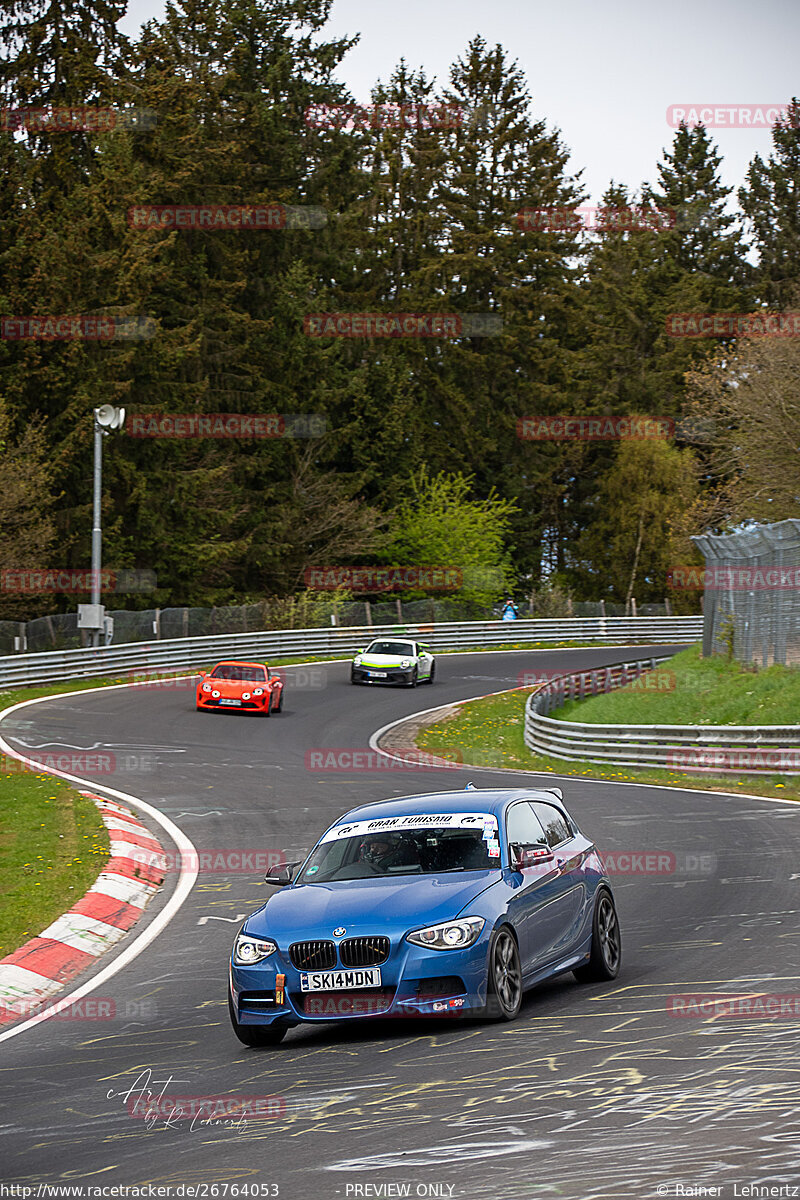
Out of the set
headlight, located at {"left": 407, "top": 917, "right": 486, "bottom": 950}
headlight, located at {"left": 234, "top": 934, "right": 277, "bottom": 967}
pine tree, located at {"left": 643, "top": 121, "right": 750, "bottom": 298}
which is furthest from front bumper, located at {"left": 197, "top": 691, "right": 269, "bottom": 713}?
pine tree, located at {"left": 643, "top": 121, "right": 750, "bottom": 298}

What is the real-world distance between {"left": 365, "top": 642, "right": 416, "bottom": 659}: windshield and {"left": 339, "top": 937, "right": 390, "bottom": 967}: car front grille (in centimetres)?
3677

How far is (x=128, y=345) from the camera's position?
193 ft

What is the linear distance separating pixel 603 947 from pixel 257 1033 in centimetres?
269

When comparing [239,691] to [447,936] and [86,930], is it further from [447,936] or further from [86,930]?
[447,936]

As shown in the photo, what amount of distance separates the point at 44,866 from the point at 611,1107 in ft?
32.0

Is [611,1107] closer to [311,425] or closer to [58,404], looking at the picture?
[58,404]

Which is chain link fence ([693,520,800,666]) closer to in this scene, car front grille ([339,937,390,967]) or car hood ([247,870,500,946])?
car hood ([247,870,500,946])

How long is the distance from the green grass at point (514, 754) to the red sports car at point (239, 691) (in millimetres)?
4017

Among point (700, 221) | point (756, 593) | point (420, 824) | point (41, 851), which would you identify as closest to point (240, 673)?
point (756, 593)

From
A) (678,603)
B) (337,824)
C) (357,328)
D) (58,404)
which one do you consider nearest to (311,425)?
(357,328)

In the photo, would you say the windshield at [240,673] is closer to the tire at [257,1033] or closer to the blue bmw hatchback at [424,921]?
the blue bmw hatchback at [424,921]

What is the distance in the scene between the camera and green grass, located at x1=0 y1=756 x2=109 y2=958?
1275 centimetres

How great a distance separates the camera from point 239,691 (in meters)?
36.8

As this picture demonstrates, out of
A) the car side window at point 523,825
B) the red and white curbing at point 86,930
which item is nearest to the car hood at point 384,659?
the red and white curbing at point 86,930
